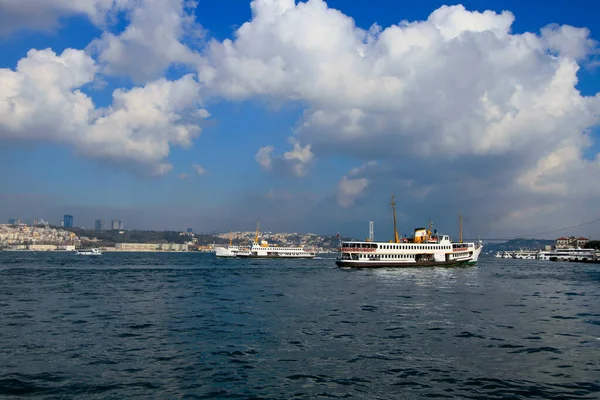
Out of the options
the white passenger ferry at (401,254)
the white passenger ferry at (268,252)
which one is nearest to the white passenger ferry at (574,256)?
the white passenger ferry at (401,254)

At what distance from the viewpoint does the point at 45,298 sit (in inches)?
1542

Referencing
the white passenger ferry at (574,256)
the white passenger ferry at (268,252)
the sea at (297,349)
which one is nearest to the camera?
the sea at (297,349)

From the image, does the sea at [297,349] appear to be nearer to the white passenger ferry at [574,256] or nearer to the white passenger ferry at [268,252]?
the white passenger ferry at [268,252]

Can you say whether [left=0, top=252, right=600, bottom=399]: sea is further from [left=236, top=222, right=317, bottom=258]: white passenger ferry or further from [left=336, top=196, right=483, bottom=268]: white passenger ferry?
[left=236, top=222, right=317, bottom=258]: white passenger ferry

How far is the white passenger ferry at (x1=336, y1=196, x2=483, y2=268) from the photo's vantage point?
3521 inches

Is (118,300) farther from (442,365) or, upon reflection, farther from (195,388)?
(442,365)

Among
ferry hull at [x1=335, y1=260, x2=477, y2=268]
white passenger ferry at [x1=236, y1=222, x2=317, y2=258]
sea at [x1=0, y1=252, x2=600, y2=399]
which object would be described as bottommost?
sea at [x1=0, y1=252, x2=600, y2=399]

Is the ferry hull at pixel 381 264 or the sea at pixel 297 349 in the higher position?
A: the ferry hull at pixel 381 264

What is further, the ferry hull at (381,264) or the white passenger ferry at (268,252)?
the white passenger ferry at (268,252)

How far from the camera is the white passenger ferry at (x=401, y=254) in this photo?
3521 inches

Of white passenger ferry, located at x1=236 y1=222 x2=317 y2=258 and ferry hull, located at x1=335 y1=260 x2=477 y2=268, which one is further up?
white passenger ferry, located at x1=236 y1=222 x2=317 y2=258

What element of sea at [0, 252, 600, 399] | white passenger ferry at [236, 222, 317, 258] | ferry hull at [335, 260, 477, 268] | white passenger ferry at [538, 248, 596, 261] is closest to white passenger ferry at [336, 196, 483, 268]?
ferry hull at [335, 260, 477, 268]

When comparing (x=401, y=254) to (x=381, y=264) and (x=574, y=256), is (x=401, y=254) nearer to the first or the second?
(x=381, y=264)

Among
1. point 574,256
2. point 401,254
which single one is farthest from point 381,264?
point 574,256
